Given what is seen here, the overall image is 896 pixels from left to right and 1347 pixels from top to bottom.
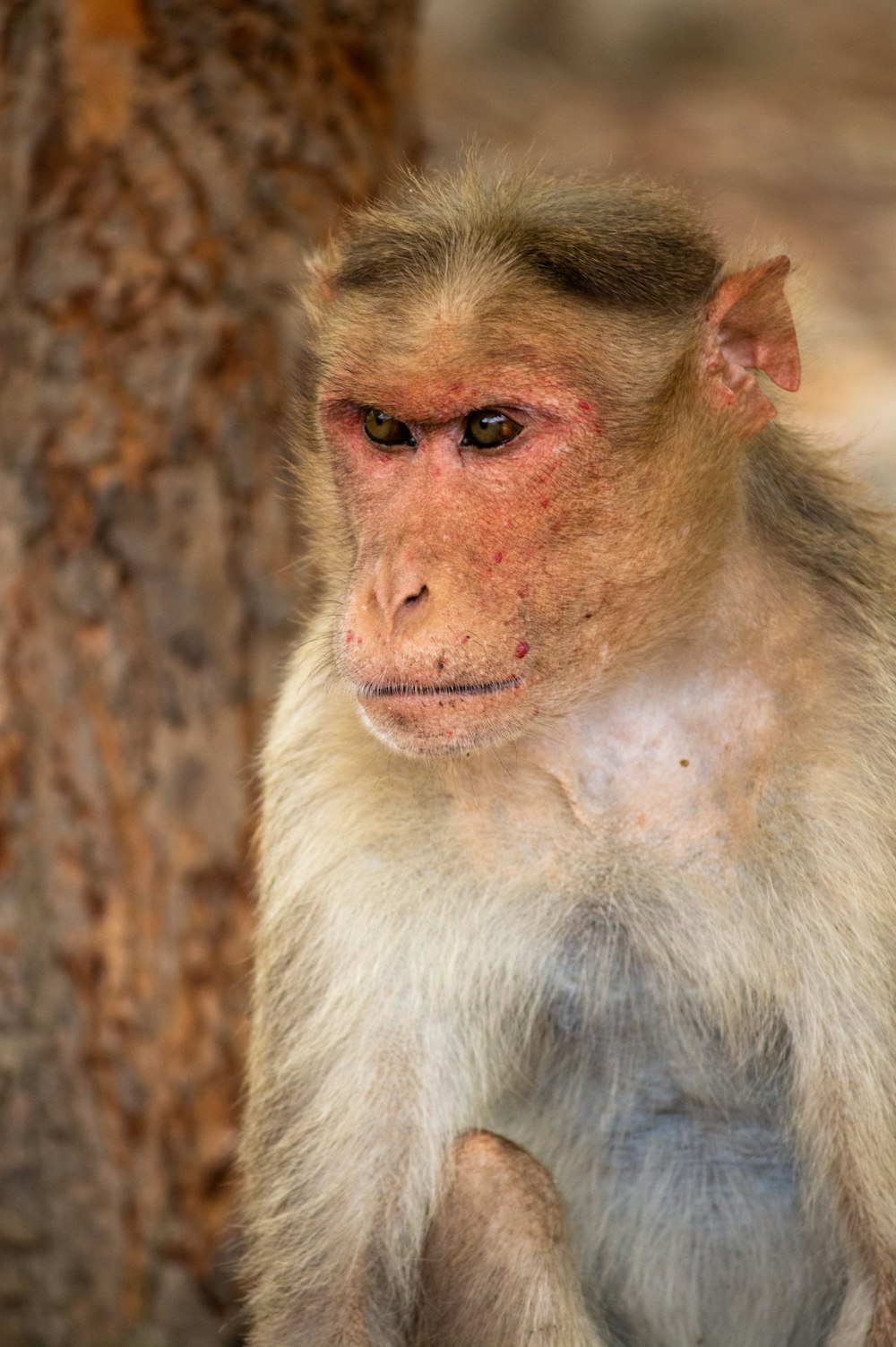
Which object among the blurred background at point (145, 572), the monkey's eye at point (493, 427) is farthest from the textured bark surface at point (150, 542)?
the monkey's eye at point (493, 427)

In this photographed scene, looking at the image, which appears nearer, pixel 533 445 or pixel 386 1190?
pixel 533 445

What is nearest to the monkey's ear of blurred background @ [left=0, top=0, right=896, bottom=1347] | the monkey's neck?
the monkey's neck

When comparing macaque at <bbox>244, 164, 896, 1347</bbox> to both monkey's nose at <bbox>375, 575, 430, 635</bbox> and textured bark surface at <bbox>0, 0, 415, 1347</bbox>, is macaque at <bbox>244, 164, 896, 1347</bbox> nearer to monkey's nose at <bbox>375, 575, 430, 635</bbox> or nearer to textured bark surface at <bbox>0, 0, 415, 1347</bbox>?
monkey's nose at <bbox>375, 575, 430, 635</bbox>

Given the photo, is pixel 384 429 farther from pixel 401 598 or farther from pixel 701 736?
pixel 701 736

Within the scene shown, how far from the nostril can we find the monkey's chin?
125mm

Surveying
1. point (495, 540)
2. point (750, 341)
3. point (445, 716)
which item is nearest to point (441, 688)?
point (445, 716)

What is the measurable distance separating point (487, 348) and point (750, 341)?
439 millimetres

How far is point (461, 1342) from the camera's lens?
2.78 meters

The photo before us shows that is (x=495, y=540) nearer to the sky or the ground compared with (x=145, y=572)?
nearer to the sky

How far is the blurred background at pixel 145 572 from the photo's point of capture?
13.8ft

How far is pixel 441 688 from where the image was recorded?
2.52 meters

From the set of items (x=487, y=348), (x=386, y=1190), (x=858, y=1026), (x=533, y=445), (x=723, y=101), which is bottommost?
(x=386, y=1190)

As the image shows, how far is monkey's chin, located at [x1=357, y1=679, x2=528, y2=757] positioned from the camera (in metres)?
2.53

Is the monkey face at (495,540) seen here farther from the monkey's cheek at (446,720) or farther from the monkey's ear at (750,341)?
the monkey's ear at (750,341)
